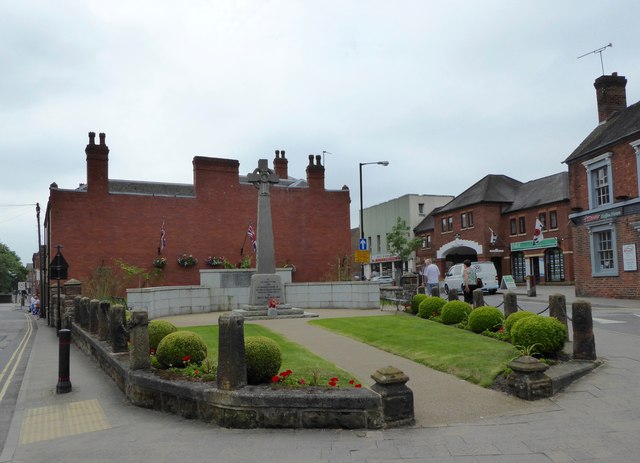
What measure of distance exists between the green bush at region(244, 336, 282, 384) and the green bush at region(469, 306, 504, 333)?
21.6 ft

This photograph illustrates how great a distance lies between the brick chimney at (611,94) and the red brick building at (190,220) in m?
15.2

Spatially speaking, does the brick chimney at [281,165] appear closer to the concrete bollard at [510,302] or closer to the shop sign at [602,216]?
the shop sign at [602,216]

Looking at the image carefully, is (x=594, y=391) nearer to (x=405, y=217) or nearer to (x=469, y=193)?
(x=469, y=193)

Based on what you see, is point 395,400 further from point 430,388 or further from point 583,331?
point 583,331

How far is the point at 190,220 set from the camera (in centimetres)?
2942

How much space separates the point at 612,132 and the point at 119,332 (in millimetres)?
23873

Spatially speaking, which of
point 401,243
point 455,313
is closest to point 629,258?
point 455,313

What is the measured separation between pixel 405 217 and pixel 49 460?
5855cm

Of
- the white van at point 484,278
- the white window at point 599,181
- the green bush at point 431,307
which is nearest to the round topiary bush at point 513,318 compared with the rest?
the green bush at point 431,307

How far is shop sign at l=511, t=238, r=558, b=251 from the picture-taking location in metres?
40.5

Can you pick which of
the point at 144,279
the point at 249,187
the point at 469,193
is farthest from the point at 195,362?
the point at 469,193

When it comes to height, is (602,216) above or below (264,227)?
above

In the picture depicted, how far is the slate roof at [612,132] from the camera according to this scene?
23.2 meters

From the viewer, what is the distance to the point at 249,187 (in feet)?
102
